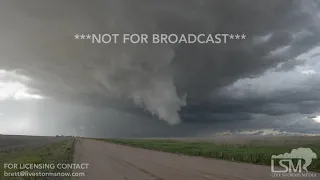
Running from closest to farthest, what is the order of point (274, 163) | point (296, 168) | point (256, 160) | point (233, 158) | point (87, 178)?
point (87, 178), point (296, 168), point (274, 163), point (256, 160), point (233, 158)

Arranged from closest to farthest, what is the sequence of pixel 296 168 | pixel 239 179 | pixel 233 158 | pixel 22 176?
1. pixel 239 179
2. pixel 22 176
3. pixel 296 168
4. pixel 233 158

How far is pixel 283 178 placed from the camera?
24.9m

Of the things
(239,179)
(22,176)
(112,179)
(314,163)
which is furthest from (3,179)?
(314,163)

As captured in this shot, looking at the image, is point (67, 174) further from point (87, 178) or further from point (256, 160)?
point (256, 160)

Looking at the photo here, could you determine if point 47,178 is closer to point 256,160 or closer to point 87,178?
point 87,178

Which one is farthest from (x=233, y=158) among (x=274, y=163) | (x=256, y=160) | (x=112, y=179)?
(x=112, y=179)

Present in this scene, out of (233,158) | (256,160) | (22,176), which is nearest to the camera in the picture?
(22,176)

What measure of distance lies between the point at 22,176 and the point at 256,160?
77.2 ft

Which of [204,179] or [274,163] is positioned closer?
[204,179]

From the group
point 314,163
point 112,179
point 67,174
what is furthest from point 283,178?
point 67,174

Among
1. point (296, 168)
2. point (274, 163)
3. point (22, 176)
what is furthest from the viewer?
point (274, 163)

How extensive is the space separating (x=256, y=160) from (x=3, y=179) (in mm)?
24945

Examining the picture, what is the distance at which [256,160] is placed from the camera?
125ft

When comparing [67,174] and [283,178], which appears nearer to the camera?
[283,178]
